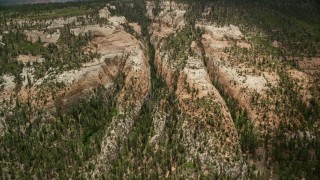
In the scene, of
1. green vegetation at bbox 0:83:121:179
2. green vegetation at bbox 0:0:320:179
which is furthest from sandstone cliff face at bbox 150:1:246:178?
green vegetation at bbox 0:83:121:179

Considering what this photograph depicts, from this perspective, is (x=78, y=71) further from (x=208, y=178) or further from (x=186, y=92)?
(x=208, y=178)

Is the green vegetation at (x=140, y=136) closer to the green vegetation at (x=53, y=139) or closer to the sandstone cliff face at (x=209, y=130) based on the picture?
the green vegetation at (x=53, y=139)

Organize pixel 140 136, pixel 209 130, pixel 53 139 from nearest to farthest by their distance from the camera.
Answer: pixel 53 139 → pixel 209 130 → pixel 140 136

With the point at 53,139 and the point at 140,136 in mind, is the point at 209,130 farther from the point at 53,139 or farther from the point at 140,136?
the point at 53,139

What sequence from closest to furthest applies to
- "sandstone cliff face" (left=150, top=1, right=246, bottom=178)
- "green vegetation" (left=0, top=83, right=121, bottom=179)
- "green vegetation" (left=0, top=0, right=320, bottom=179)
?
1. "green vegetation" (left=0, top=83, right=121, bottom=179)
2. "green vegetation" (left=0, top=0, right=320, bottom=179)
3. "sandstone cliff face" (left=150, top=1, right=246, bottom=178)

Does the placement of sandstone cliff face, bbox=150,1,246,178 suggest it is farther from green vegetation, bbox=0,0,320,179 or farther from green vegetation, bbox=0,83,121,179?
green vegetation, bbox=0,83,121,179

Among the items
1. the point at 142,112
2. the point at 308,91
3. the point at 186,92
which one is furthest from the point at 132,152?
the point at 308,91

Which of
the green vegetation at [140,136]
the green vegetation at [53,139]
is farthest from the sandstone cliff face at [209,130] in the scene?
the green vegetation at [53,139]

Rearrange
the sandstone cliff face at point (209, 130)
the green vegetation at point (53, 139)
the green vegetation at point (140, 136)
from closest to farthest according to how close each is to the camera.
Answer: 1. the green vegetation at point (53, 139)
2. the green vegetation at point (140, 136)
3. the sandstone cliff face at point (209, 130)

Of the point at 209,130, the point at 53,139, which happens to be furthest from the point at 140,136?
the point at 53,139

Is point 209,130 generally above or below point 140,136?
above

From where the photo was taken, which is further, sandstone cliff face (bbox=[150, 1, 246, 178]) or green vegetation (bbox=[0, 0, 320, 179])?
sandstone cliff face (bbox=[150, 1, 246, 178])

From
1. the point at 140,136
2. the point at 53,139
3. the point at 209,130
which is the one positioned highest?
the point at 209,130
